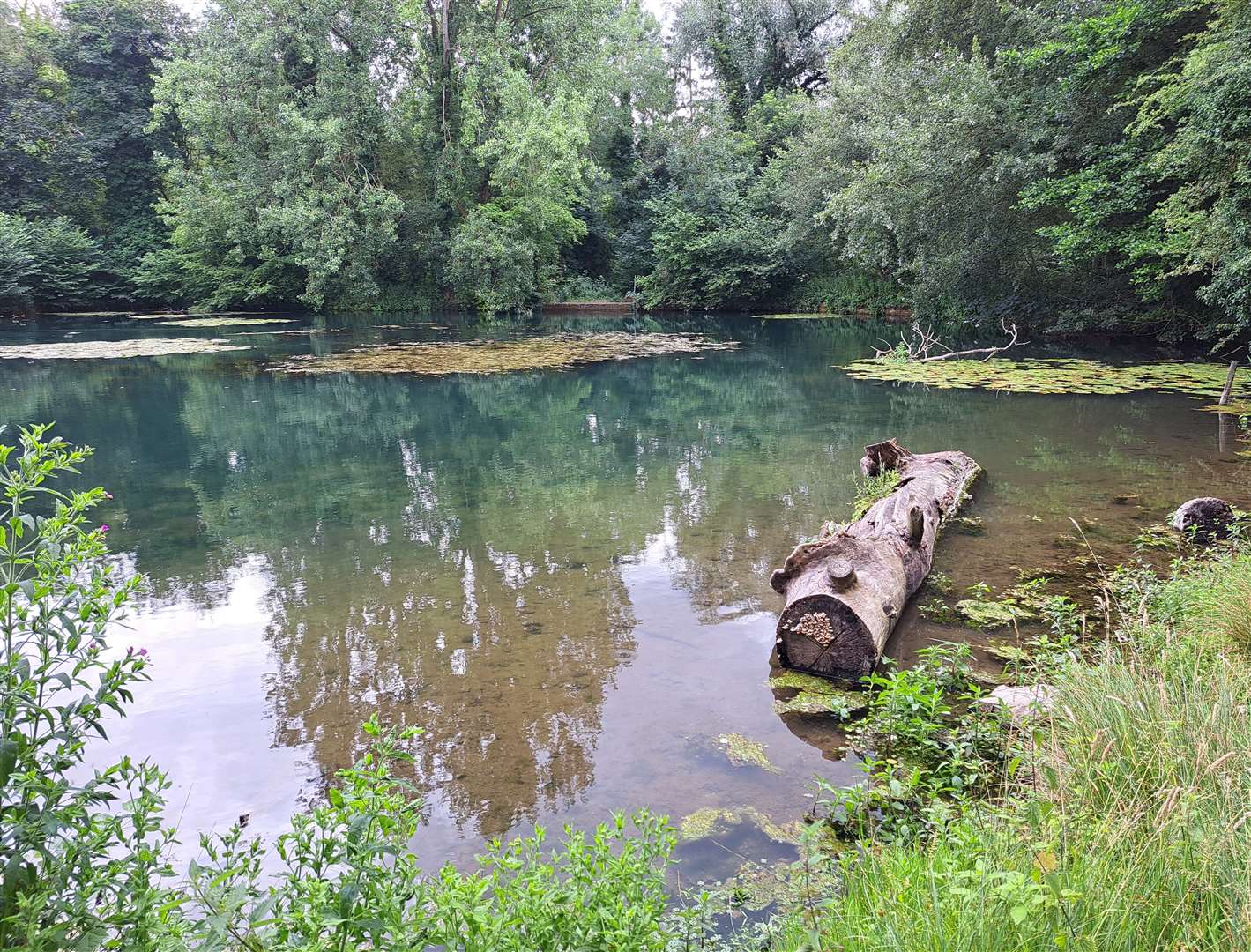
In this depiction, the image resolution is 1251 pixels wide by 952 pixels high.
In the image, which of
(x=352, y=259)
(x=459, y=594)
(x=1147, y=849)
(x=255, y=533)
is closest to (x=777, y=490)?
(x=459, y=594)

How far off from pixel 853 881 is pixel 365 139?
102ft

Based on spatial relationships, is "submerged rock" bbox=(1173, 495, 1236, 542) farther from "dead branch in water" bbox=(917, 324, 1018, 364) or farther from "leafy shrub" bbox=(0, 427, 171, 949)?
"dead branch in water" bbox=(917, 324, 1018, 364)

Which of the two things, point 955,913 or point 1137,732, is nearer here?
point 955,913

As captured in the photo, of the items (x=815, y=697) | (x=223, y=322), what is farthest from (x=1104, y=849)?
(x=223, y=322)

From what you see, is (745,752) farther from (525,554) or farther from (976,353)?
(976,353)

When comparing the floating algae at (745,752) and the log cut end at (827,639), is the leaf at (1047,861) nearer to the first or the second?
the floating algae at (745,752)

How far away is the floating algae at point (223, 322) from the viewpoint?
27.0 m

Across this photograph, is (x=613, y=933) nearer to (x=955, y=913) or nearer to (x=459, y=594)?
(x=955, y=913)

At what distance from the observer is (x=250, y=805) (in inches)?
137

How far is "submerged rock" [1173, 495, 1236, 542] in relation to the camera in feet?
19.3

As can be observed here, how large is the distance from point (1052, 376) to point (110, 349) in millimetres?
21658

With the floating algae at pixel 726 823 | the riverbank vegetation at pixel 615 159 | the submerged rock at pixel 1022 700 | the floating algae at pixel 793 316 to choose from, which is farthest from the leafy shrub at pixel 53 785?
the floating algae at pixel 793 316

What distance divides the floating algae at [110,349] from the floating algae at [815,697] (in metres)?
19.3

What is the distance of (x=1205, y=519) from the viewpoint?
600cm
